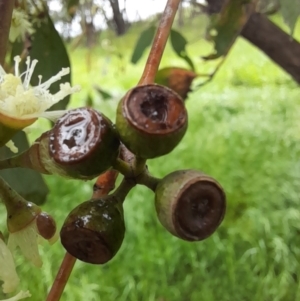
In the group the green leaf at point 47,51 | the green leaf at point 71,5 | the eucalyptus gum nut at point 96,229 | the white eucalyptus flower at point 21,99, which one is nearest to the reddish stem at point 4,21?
the white eucalyptus flower at point 21,99

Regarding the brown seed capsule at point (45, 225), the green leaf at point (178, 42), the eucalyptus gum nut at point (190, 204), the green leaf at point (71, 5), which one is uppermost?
the eucalyptus gum nut at point (190, 204)

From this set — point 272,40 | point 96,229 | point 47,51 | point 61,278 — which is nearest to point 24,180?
point 47,51

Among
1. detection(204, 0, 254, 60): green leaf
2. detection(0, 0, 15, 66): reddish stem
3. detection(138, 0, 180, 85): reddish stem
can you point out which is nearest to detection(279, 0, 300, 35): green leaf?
detection(204, 0, 254, 60): green leaf

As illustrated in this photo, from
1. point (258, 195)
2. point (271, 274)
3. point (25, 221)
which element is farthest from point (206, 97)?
point (25, 221)

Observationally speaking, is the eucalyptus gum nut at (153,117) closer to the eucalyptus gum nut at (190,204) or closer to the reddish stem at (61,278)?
the eucalyptus gum nut at (190,204)

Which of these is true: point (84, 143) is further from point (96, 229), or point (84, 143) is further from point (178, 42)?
point (178, 42)

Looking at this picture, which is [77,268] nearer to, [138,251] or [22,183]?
[138,251]

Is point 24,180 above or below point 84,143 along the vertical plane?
below
